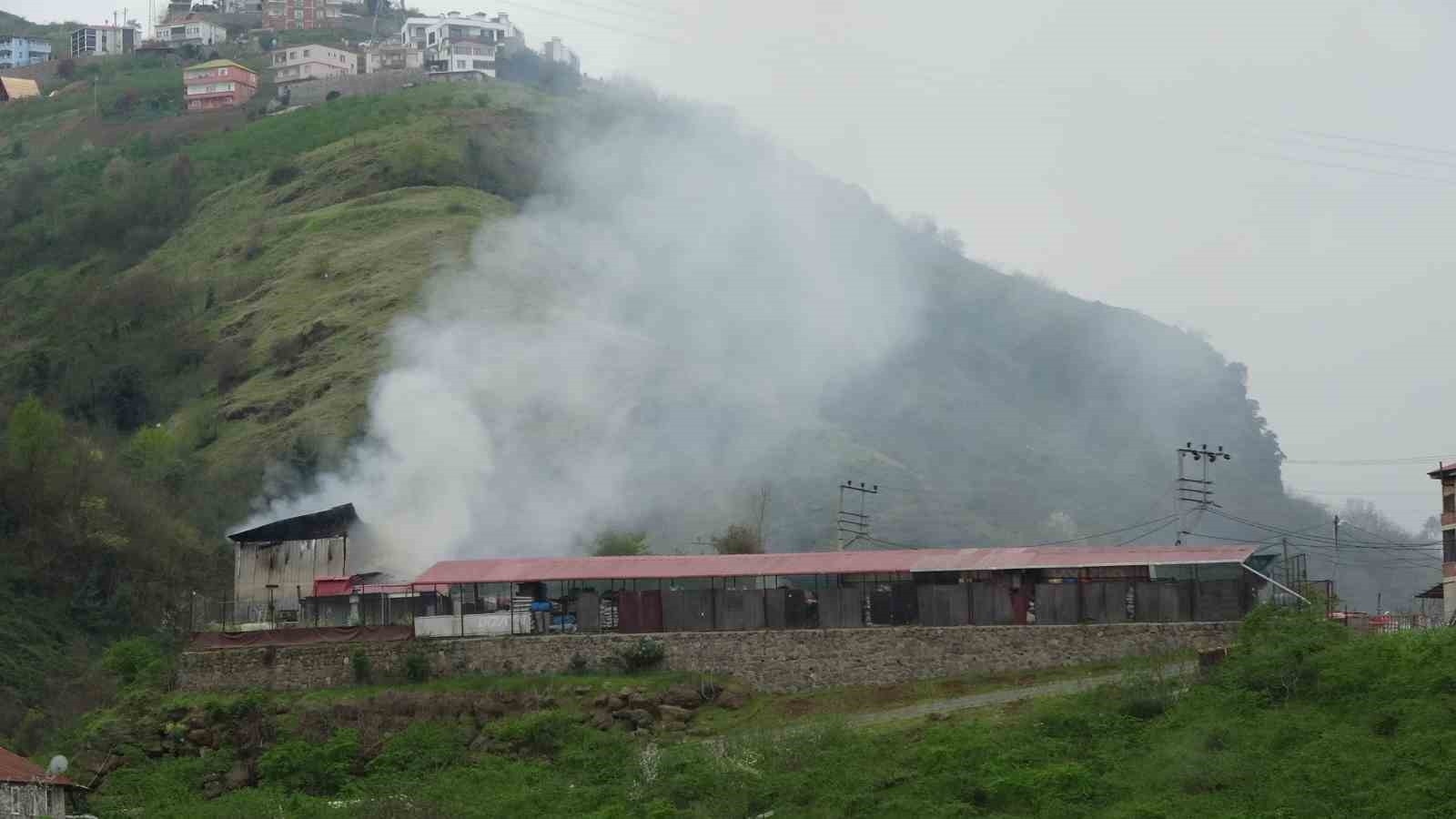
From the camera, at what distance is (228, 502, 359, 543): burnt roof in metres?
60.7

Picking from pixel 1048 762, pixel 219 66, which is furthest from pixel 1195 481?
pixel 219 66

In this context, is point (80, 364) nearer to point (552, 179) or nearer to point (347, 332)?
point (347, 332)

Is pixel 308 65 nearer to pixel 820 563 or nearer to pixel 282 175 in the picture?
pixel 282 175

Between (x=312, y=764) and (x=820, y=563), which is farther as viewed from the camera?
(x=820, y=563)

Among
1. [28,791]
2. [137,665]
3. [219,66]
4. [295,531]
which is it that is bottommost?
[28,791]

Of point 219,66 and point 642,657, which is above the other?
point 219,66

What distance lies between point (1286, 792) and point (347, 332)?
239 feet

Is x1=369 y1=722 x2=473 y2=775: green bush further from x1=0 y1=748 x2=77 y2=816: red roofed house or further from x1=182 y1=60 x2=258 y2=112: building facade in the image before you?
x1=182 y1=60 x2=258 y2=112: building facade

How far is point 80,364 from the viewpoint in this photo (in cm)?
11138

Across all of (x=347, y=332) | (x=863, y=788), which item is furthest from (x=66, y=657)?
(x=863, y=788)

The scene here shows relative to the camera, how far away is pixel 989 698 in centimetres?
4762

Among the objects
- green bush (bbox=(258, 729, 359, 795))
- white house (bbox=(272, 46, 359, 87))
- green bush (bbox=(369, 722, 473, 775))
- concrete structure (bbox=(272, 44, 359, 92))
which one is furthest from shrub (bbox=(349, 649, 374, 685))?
white house (bbox=(272, 46, 359, 87))

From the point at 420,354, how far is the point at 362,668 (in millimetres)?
41304

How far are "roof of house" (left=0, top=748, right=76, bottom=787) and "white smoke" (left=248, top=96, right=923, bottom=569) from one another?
1777 centimetres
